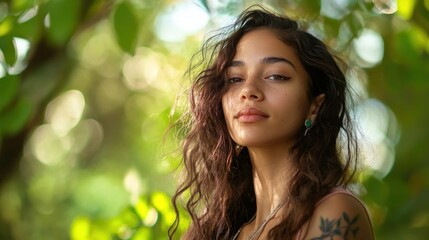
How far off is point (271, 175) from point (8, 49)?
1162 mm

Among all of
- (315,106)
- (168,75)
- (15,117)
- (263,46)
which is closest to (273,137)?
(315,106)

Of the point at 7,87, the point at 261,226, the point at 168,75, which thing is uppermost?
the point at 261,226

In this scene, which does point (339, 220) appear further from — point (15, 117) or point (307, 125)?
point (15, 117)

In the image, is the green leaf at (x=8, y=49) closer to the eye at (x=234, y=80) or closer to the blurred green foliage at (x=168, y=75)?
the blurred green foliage at (x=168, y=75)

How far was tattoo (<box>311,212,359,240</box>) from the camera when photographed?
329 centimetres

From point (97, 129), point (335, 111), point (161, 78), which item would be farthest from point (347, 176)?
→ point (97, 129)

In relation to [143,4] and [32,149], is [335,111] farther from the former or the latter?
[32,149]

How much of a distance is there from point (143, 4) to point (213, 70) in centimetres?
137

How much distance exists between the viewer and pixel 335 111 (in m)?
3.63

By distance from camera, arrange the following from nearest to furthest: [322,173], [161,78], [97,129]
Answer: [322,173] < [161,78] < [97,129]

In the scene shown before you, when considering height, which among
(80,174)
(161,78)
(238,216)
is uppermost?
(238,216)

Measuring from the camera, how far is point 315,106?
361 centimetres

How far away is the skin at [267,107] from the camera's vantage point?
11.5ft

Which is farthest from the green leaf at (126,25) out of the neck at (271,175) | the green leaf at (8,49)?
the neck at (271,175)
